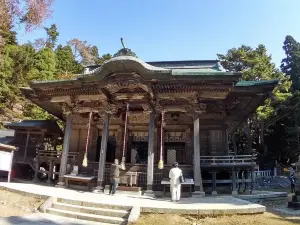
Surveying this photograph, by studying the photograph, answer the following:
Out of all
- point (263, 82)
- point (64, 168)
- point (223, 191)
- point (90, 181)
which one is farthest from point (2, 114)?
point (263, 82)

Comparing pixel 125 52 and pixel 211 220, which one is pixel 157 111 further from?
pixel 211 220

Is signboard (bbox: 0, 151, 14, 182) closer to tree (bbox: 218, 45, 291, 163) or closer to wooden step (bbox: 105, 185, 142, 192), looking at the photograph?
wooden step (bbox: 105, 185, 142, 192)

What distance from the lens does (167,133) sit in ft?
53.6

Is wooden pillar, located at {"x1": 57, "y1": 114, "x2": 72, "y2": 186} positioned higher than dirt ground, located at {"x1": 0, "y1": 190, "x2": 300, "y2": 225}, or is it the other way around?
wooden pillar, located at {"x1": 57, "y1": 114, "x2": 72, "y2": 186}

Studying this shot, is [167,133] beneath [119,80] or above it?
beneath

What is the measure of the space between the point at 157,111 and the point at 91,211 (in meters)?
6.63

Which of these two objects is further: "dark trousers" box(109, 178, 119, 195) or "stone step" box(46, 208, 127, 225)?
"dark trousers" box(109, 178, 119, 195)

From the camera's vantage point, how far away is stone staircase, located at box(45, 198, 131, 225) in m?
8.10

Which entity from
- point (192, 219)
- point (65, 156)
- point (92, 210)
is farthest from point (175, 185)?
point (65, 156)

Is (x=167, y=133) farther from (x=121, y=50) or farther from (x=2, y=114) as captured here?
(x=2, y=114)

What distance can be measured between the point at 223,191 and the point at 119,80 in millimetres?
8441

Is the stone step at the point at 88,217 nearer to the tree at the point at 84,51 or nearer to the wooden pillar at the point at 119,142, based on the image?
the wooden pillar at the point at 119,142

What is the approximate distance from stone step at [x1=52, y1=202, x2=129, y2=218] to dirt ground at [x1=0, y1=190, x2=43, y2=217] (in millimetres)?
842

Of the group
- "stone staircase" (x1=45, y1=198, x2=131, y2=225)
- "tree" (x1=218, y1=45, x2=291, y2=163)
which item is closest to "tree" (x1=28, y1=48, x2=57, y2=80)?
"tree" (x1=218, y1=45, x2=291, y2=163)
